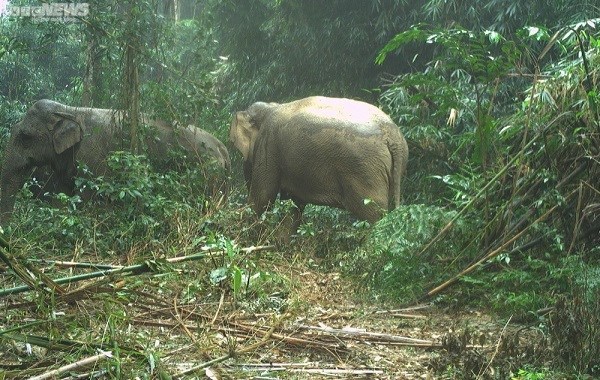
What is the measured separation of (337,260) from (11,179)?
14.3ft

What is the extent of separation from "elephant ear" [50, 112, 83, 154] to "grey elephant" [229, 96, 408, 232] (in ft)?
6.84

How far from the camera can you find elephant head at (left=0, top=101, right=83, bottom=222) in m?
10.9

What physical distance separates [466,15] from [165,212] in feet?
24.0

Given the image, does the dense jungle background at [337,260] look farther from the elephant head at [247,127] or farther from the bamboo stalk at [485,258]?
the elephant head at [247,127]

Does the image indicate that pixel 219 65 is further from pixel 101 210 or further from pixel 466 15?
pixel 101 210

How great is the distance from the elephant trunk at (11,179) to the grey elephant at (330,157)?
262 centimetres

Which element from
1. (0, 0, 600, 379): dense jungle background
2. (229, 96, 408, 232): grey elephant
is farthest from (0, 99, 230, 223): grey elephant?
(229, 96, 408, 232): grey elephant

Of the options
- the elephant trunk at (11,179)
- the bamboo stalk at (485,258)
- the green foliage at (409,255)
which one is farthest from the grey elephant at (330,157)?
the bamboo stalk at (485,258)

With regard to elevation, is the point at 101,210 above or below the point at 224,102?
above

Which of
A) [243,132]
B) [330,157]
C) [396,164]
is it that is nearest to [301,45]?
[243,132]

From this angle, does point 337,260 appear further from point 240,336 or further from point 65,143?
point 65,143

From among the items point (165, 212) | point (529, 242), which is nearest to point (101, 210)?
point (165, 212)

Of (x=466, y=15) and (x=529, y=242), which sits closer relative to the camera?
(x=529, y=242)

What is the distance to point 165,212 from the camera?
8.44 metres
